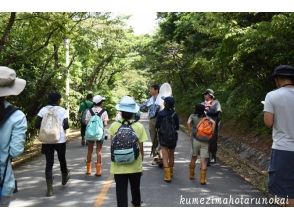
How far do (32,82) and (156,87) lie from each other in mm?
5351

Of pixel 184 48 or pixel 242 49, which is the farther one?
pixel 184 48

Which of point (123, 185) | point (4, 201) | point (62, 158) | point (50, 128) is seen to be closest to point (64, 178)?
point (62, 158)

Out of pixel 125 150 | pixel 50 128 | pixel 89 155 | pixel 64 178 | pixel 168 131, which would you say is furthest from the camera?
pixel 89 155

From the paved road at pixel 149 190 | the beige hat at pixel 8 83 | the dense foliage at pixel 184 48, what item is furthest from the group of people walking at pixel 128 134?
the dense foliage at pixel 184 48

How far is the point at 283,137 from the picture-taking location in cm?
498

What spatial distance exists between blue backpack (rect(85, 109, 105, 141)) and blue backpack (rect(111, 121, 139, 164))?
11.7 feet

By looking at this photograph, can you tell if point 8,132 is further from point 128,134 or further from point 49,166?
point 49,166

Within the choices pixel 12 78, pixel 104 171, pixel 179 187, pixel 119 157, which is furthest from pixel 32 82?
pixel 12 78

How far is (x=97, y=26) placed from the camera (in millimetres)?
21625

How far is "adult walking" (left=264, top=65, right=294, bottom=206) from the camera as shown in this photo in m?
4.95

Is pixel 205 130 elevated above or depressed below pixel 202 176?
above

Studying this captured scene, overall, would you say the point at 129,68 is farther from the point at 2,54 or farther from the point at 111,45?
the point at 2,54

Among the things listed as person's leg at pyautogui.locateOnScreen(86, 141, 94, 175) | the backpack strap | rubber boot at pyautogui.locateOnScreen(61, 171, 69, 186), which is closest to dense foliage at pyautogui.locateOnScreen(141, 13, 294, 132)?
person's leg at pyautogui.locateOnScreen(86, 141, 94, 175)

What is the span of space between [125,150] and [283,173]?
6.85 ft
